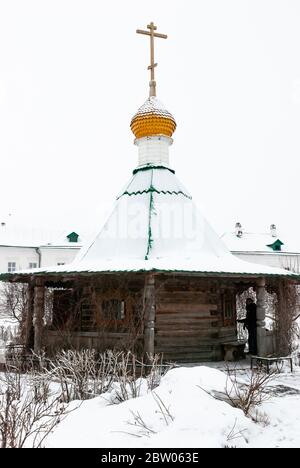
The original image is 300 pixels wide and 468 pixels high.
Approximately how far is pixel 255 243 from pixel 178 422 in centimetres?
3167

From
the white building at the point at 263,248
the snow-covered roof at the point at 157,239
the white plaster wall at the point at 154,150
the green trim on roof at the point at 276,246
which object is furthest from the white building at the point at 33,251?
the snow-covered roof at the point at 157,239

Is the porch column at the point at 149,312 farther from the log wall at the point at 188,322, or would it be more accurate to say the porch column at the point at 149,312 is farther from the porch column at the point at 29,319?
the porch column at the point at 29,319

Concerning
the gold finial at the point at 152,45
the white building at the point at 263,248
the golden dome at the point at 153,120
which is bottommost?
the white building at the point at 263,248

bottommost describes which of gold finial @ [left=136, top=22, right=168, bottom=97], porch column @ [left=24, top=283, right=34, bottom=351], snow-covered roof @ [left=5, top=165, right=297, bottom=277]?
porch column @ [left=24, top=283, right=34, bottom=351]

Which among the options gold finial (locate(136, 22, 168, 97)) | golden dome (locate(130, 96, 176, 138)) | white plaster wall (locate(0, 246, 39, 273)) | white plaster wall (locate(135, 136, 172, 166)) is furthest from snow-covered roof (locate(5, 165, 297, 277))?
white plaster wall (locate(0, 246, 39, 273))

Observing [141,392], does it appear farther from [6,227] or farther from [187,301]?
[6,227]

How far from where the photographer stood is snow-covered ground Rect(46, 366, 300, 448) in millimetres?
4676

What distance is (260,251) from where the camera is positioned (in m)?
34.0

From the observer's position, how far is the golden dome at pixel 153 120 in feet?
47.7

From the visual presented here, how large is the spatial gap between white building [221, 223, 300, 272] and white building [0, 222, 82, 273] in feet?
43.2

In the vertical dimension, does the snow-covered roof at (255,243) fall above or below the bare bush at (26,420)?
above

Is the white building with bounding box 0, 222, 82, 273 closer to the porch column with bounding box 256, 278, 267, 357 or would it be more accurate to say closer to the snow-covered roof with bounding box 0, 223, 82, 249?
the snow-covered roof with bounding box 0, 223, 82, 249

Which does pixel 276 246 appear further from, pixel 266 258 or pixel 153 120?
pixel 153 120

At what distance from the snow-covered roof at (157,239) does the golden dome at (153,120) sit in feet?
5.73
